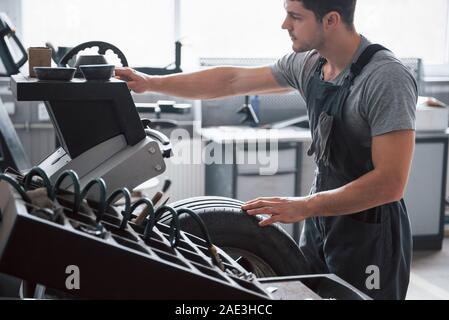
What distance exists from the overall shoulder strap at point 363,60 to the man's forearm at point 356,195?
279 mm

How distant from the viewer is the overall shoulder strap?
64.9 inches

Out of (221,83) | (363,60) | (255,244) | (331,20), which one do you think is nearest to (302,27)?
(331,20)

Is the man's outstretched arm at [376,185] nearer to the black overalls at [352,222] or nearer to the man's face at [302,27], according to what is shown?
the black overalls at [352,222]

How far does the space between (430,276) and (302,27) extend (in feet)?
7.83

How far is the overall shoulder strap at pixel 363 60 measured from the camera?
5.41ft

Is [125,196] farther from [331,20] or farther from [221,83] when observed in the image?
[221,83]

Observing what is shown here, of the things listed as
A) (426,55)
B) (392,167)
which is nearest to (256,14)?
(426,55)

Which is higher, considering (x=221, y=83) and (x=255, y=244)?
(x=221, y=83)

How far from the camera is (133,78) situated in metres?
1.74

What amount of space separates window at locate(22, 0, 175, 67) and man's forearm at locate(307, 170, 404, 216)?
284 centimetres

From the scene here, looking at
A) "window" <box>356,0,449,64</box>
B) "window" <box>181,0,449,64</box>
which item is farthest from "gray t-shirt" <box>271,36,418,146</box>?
"window" <box>356,0,449,64</box>

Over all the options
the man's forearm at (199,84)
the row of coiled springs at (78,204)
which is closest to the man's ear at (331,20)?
the man's forearm at (199,84)

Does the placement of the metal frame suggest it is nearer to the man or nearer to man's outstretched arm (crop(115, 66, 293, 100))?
man's outstretched arm (crop(115, 66, 293, 100))
